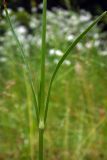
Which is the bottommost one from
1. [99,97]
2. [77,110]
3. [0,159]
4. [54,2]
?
[54,2]

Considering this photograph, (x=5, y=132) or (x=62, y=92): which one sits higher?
(x=5, y=132)

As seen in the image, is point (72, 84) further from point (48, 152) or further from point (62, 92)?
point (48, 152)

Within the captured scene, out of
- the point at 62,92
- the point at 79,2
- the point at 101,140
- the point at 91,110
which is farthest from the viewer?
the point at 79,2

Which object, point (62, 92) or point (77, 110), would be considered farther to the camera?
point (62, 92)

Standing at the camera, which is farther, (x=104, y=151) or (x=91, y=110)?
(x=91, y=110)

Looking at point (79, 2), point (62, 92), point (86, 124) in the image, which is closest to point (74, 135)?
point (86, 124)

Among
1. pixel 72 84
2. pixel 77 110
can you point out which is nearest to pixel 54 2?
pixel 72 84

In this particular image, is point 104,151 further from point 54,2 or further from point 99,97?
point 54,2

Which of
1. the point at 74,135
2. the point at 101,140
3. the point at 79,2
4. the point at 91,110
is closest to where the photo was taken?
the point at 101,140

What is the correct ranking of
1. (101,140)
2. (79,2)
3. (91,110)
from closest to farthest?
(101,140), (91,110), (79,2)
